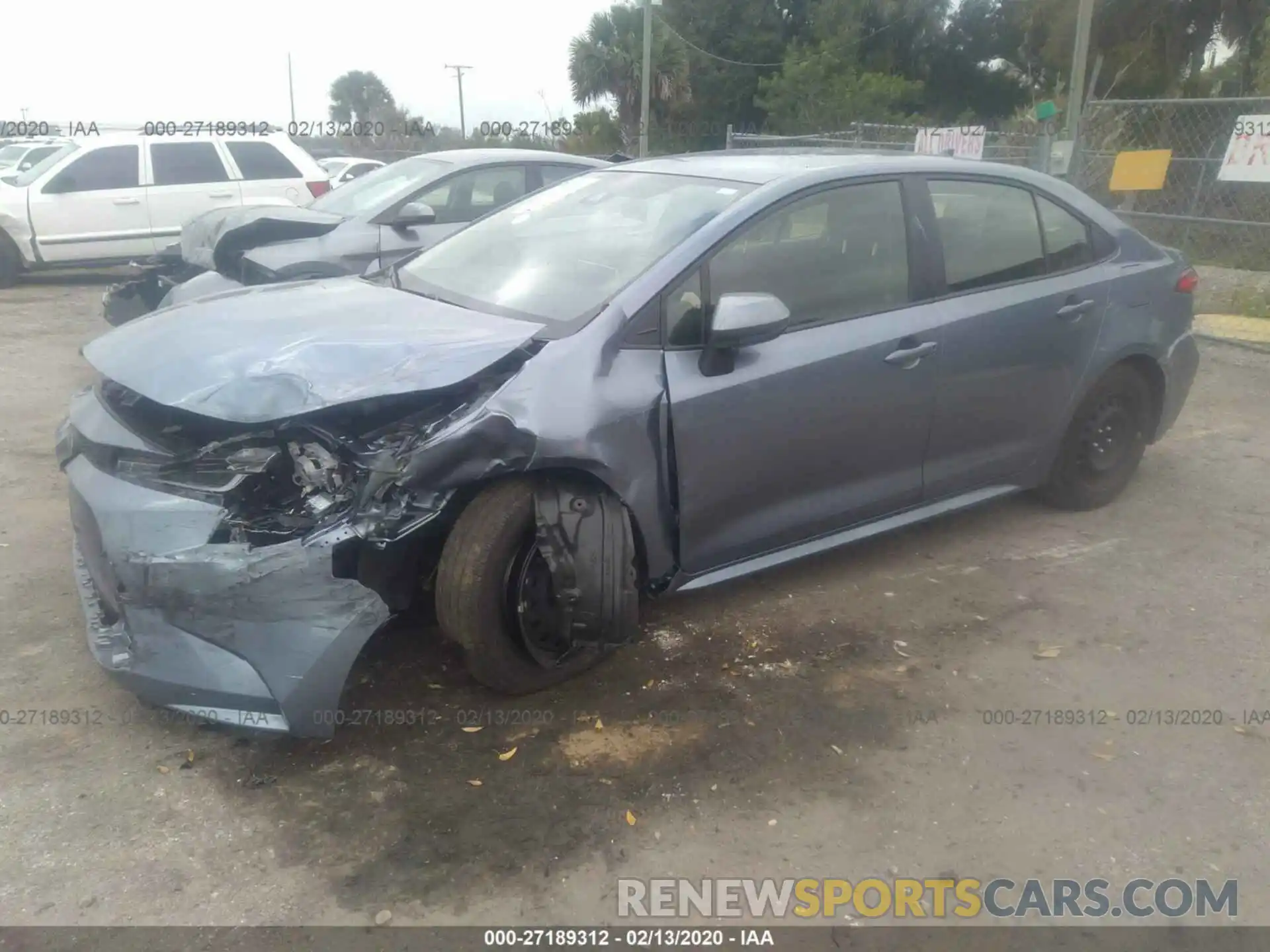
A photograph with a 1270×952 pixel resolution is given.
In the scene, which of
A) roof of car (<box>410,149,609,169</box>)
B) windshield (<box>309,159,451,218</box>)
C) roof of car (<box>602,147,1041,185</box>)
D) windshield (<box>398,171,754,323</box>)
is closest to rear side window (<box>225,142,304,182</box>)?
windshield (<box>309,159,451,218</box>)

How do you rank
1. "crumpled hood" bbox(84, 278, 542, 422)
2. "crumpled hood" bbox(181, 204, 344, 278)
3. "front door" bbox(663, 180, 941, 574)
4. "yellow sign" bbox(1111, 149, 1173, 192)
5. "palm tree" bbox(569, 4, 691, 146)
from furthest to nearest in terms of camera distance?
1. "palm tree" bbox(569, 4, 691, 146)
2. "yellow sign" bbox(1111, 149, 1173, 192)
3. "crumpled hood" bbox(181, 204, 344, 278)
4. "front door" bbox(663, 180, 941, 574)
5. "crumpled hood" bbox(84, 278, 542, 422)

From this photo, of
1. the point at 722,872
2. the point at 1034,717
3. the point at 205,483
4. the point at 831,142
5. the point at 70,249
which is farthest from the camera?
the point at 831,142

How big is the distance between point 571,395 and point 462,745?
110 centimetres

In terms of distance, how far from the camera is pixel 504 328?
338 centimetres

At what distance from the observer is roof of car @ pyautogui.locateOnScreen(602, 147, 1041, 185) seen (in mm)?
3926

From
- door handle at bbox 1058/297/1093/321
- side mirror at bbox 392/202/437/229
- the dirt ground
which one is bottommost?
the dirt ground

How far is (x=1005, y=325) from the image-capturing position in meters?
4.20

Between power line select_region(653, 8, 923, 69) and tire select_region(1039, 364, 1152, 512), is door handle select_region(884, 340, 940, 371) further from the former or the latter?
power line select_region(653, 8, 923, 69)

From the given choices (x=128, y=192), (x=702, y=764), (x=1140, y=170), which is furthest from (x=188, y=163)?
(x=702, y=764)

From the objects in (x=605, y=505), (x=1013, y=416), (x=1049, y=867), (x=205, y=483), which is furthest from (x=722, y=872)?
(x=1013, y=416)

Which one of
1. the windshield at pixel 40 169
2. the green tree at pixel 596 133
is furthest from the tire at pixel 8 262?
the green tree at pixel 596 133

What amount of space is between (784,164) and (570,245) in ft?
2.96

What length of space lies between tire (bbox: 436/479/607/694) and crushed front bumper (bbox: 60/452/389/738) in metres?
0.25

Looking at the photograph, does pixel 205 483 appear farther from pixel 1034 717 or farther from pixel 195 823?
pixel 1034 717
